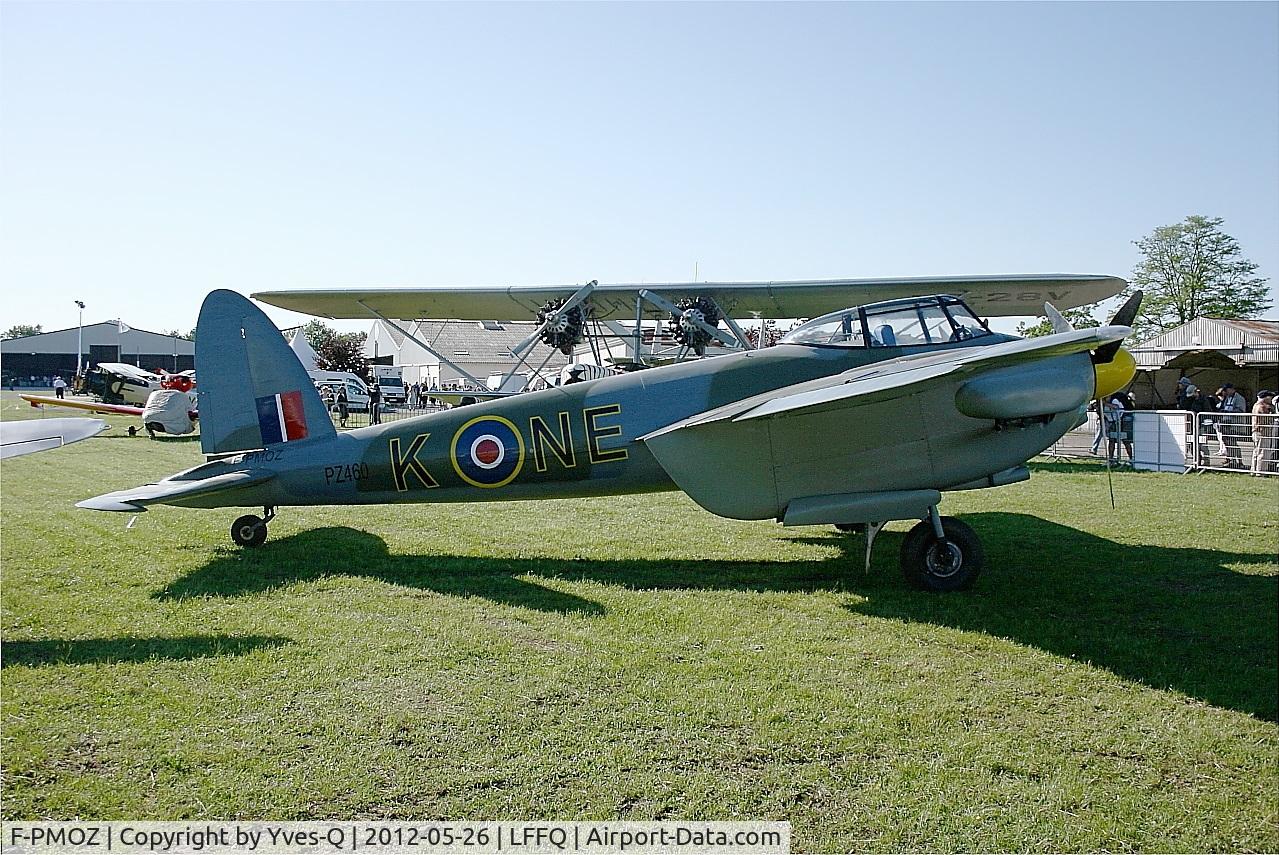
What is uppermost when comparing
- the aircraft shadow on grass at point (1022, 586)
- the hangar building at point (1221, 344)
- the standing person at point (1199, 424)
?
the hangar building at point (1221, 344)

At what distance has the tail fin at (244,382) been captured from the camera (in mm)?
6742

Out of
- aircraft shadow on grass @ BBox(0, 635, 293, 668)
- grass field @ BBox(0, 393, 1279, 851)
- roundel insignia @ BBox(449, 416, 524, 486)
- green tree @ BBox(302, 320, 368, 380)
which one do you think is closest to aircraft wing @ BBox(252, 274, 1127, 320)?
grass field @ BBox(0, 393, 1279, 851)

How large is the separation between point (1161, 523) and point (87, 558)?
30.3 feet

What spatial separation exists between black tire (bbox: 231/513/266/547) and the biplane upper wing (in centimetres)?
357

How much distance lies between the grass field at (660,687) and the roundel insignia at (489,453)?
2.35 feet

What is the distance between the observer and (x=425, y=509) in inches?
362

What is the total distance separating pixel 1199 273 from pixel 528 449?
478 centimetres

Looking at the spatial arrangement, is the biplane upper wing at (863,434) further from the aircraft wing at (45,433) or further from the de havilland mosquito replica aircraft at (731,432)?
the aircraft wing at (45,433)

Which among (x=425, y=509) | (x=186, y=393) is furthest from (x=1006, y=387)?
(x=186, y=393)

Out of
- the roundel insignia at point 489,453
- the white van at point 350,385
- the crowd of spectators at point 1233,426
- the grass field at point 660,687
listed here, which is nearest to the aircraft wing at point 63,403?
the grass field at point 660,687

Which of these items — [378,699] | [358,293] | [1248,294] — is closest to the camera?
[1248,294]

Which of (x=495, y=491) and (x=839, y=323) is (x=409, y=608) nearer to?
(x=495, y=491)

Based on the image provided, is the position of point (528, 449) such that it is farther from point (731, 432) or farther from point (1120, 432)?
point (1120, 432)

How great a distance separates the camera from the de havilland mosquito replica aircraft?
218 inches
